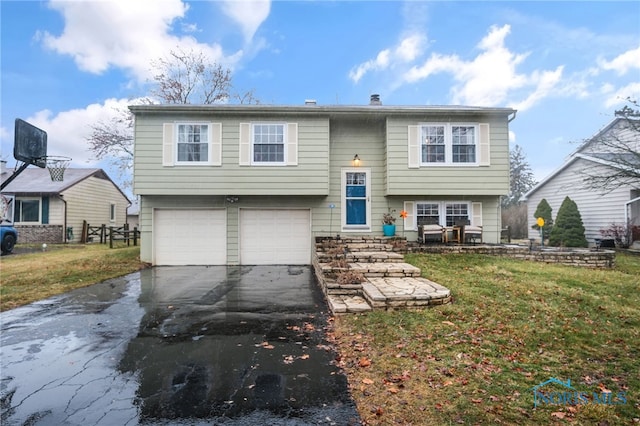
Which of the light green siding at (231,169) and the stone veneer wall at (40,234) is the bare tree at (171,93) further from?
the light green siding at (231,169)

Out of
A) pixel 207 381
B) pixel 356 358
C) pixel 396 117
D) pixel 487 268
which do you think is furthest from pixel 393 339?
pixel 396 117

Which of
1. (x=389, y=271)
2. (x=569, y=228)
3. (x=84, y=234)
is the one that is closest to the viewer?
(x=389, y=271)

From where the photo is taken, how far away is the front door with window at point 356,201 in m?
11.2

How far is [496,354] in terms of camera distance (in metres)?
3.51

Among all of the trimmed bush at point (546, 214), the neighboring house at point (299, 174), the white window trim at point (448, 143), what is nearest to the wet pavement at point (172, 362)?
the neighboring house at point (299, 174)

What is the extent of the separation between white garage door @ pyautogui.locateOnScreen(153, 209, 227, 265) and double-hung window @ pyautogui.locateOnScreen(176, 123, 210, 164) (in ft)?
5.89

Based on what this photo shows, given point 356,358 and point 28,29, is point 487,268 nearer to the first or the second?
point 356,358

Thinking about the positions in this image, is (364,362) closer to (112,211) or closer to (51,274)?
(51,274)

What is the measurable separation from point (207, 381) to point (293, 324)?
6.10ft

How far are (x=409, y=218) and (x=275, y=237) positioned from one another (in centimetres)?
473

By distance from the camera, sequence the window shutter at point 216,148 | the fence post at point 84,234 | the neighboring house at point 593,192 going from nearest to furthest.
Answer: the window shutter at point 216,148, the neighboring house at point 593,192, the fence post at point 84,234

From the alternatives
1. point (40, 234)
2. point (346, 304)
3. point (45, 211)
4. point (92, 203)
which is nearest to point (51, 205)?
point (45, 211)

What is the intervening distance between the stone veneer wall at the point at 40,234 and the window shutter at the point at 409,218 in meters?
19.4

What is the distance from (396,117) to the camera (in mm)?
10688
